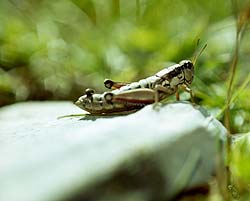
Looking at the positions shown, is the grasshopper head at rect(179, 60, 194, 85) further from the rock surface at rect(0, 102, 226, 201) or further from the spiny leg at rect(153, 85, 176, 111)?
the rock surface at rect(0, 102, 226, 201)

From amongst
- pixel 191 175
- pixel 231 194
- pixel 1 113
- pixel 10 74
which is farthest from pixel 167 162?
pixel 10 74

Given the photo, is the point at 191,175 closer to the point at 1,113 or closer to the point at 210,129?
the point at 210,129

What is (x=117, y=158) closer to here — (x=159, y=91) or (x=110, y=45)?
(x=159, y=91)

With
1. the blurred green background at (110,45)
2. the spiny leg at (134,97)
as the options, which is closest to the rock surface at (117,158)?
the spiny leg at (134,97)

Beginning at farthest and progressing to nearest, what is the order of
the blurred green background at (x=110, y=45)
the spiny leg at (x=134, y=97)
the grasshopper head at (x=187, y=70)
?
the blurred green background at (x=110, y=45) → the grasshopper head at (x=187, y=70) → the spiny leg at (x=134, y=97)

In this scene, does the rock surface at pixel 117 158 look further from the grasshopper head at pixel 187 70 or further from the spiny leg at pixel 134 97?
the grasshopper head at pixel 187 70

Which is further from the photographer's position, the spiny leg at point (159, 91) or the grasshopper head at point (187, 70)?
the grasshopper head at point (187, 70)

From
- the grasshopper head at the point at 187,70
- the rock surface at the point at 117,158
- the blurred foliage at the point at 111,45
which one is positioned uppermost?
the blurred foliage at the point at 111,45
